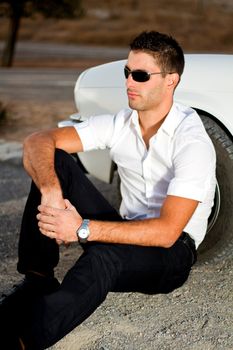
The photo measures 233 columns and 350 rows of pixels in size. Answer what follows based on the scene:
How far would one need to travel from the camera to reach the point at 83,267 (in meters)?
2.92

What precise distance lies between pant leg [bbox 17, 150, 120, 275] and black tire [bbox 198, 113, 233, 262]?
0.91 meters

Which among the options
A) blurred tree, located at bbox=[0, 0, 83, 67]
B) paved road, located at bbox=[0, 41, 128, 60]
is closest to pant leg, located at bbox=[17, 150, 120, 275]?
blurred tree, located at bbox=[0, 0, 83, 67]

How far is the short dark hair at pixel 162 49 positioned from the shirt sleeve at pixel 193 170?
36 cm

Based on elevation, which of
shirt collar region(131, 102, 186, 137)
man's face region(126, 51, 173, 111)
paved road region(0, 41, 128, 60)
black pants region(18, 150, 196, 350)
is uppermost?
man's face region(126, 51, 173, 111)

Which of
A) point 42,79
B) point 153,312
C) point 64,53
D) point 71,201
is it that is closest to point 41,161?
point 71,201

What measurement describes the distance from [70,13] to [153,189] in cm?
1984

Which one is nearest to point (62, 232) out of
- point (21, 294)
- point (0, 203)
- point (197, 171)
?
point (21, 294)

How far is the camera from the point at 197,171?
3.08 meters

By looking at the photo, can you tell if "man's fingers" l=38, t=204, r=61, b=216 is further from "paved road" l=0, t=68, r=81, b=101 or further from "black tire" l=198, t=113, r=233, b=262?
"paved road" l=0, t=68, r=81, b=101

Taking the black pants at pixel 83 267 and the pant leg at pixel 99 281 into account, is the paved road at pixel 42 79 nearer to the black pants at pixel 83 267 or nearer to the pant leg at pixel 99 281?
the black pants at pixel 83 267

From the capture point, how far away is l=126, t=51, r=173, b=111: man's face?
3.26 meters

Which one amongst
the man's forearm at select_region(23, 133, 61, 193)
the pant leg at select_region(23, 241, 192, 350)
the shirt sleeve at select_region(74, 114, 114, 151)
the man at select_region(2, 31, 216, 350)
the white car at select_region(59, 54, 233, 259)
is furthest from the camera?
the white car at select_region(59, 54, 233, 259)

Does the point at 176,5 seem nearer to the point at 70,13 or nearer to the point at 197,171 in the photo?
the point at 70,13

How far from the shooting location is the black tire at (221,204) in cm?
411
